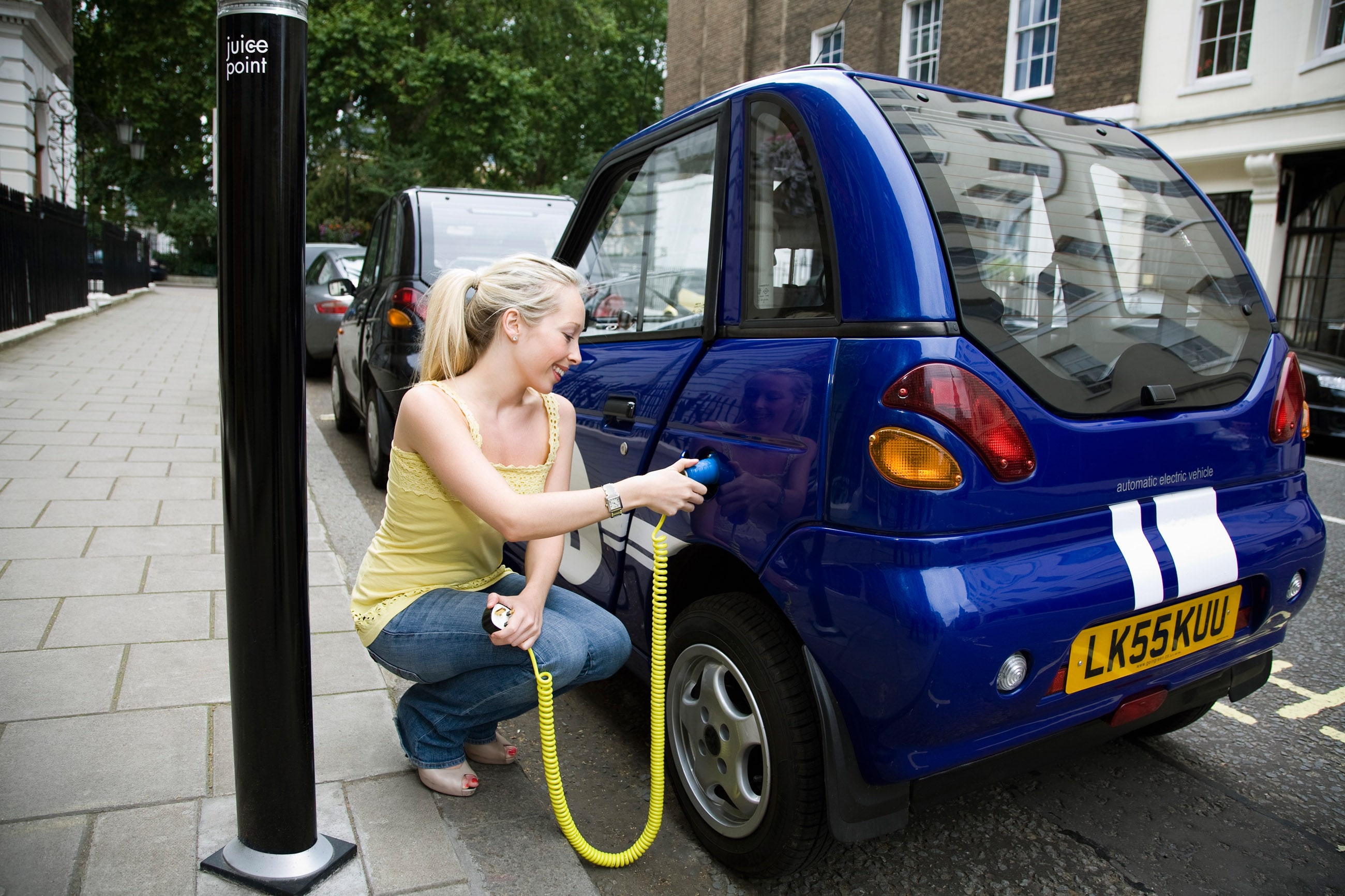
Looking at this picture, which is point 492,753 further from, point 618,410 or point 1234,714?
point 1234,714

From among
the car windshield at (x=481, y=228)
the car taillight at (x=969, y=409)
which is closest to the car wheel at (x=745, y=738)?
the car taillight at (x=969, y=409)

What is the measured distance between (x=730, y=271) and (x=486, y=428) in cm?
72

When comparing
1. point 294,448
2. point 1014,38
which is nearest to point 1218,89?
point 1014,38

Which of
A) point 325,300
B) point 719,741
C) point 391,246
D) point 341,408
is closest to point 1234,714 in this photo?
point 719,741

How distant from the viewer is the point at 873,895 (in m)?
2.31

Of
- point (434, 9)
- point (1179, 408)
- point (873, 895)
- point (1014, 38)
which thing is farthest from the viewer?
point (434, 9)

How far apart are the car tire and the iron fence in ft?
43.7

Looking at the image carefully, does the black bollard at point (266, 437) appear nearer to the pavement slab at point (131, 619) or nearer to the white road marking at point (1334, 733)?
the pavement slab at point (131, 619)

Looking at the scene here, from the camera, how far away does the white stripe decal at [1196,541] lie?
2.11 metres

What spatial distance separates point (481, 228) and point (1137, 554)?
4.88m

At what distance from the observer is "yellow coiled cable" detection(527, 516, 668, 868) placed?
2.27 m

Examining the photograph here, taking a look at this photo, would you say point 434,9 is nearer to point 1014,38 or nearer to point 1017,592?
point 1014,38

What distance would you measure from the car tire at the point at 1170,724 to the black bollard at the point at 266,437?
2.32 metres

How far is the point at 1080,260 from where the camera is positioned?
2244 mm
